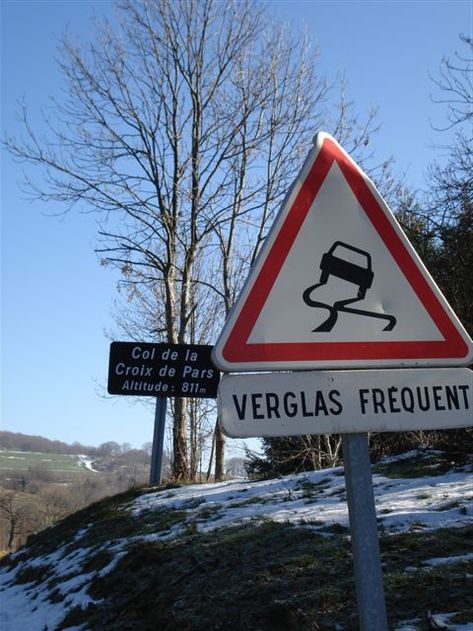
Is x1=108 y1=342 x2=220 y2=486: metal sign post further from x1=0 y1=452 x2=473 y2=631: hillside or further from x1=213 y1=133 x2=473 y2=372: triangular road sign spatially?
x1=213 y1=133 x2=473 y2=372: triangular road sign

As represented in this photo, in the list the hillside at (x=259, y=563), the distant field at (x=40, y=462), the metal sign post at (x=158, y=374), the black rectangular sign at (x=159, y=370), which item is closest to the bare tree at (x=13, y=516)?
the distant field at (x=40, y=462)

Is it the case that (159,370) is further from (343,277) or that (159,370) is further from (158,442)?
(343,277)

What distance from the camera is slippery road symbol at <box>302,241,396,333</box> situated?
2.04 meters

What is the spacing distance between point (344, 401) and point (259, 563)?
113 inches

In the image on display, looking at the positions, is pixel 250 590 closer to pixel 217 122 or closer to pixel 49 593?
pixel 49 593

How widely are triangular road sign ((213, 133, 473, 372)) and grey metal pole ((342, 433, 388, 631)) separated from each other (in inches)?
11.7

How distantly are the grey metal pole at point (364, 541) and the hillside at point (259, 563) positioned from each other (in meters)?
1.53

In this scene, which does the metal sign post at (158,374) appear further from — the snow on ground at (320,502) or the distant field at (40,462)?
the distant field at (40,462)

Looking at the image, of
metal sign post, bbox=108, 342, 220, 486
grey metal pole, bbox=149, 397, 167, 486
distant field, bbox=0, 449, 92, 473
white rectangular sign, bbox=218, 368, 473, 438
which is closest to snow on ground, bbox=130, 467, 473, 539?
grey metal pole, bbox=149, 397, 167, 486

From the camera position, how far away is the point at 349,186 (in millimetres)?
2188

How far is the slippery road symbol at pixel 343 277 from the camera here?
2041 mm

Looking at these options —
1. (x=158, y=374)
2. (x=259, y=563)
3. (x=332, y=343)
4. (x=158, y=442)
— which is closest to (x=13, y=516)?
(x=158, y=442)

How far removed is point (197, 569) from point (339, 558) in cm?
107

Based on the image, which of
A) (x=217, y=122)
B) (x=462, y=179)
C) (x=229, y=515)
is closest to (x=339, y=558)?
(x=229, y=515)
